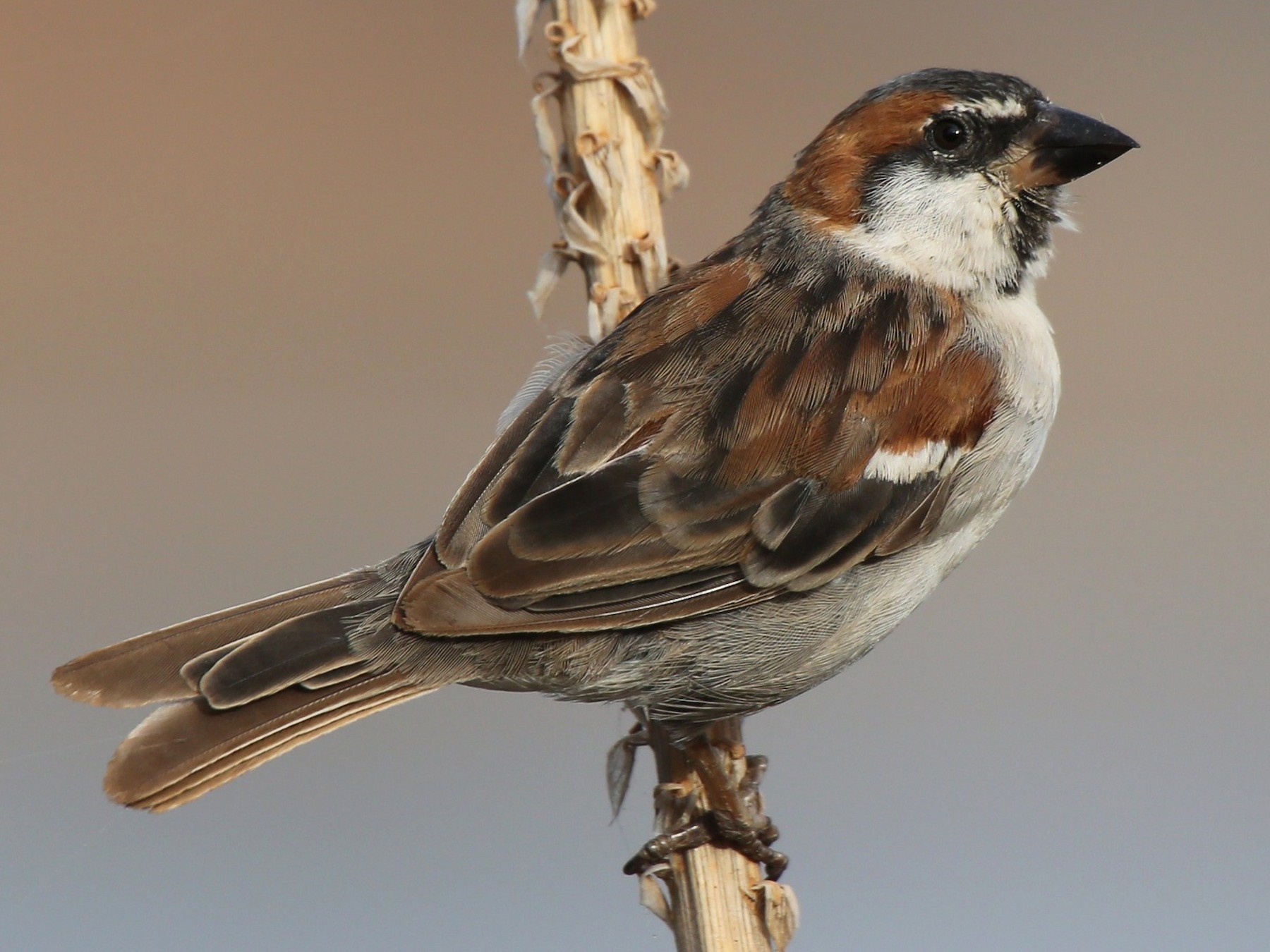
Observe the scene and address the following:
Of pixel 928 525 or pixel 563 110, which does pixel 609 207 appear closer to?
pixel 563 110

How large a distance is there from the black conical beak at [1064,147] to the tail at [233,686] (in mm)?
1178

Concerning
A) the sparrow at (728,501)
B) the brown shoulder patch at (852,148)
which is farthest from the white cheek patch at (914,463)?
the brown shoulder patch at (852,148)

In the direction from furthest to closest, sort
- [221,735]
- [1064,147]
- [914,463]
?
[1064,147]
[914,463]
[221,735]

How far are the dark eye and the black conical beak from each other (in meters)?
0.09

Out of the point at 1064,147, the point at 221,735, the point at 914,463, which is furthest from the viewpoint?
the point at 1064,147

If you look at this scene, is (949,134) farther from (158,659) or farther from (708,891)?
(158,659)

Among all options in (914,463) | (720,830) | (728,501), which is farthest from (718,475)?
(720,830)

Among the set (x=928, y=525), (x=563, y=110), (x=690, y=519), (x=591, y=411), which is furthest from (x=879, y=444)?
(x=563, y=110)

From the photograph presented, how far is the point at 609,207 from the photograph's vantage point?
209cm

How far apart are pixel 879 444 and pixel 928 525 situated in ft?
0.53

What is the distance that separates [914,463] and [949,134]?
55 cm

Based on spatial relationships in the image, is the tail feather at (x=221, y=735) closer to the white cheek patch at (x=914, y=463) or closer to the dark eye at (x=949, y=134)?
the white cheek patch at (x=914, y=463)

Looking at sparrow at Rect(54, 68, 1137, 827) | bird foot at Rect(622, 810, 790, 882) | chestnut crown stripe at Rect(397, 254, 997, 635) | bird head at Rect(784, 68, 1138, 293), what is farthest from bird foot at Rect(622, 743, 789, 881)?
bird head at Rect(784, 68, 1138, 293)

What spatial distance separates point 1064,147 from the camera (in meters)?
1.88
